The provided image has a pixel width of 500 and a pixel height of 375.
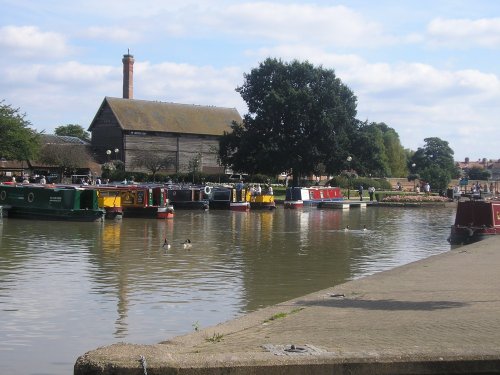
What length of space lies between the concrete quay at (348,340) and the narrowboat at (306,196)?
38204 mm

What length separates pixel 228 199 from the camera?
46156 mm

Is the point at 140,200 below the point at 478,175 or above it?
below

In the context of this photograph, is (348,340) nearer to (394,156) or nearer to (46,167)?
(46,167)

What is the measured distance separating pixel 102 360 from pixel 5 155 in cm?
6040

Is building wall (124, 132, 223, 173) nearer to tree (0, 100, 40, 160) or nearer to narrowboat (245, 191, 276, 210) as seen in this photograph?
tree (0, 100, 40, 160)

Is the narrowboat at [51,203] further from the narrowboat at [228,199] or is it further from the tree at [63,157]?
the tree at [63,157]

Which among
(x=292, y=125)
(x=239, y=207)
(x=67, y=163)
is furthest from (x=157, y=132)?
(x=239, y=207)

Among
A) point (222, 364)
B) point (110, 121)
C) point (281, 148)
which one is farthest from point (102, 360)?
point (110, 121)

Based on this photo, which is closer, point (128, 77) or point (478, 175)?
point (128, 77)

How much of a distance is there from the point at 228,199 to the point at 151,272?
29.3 m

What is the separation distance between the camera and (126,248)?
22328 mm

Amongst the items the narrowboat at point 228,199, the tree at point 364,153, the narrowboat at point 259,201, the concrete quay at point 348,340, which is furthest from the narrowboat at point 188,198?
the concrete quay at point 348,340

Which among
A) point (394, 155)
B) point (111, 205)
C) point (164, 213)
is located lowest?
point (164, 213)

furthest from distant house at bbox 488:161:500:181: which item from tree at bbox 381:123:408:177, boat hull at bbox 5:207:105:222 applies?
boat hull at bbox 5:207:105:222
